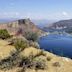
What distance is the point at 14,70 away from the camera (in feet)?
55.2

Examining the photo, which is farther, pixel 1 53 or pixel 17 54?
pixel 1 53

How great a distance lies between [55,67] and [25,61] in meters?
2.44

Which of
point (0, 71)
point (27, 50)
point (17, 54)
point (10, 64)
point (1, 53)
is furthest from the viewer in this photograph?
point (27, 50)

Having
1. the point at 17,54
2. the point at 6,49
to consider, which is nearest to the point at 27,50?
the point at 6,49

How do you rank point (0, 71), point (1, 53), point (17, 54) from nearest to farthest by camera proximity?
point (0, 71)
point (17, 54)
point (1, 53)

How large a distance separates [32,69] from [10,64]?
74.4 inches

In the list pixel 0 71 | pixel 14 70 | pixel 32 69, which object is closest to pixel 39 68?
pixel 32 69

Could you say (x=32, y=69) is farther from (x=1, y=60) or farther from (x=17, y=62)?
(x=1, y=60)

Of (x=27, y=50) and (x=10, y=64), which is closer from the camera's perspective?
(x=10, y=64)

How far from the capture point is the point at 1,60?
61.4ft

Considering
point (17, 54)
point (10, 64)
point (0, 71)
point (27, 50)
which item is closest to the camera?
point (0, 71)

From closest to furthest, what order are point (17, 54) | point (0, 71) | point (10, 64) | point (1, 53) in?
point (0, 71) < point (10, 64) < point (17, 54) < point (1, 53)

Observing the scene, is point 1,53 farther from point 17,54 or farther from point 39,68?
point 39,68

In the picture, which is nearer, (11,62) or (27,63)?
(27,63)
